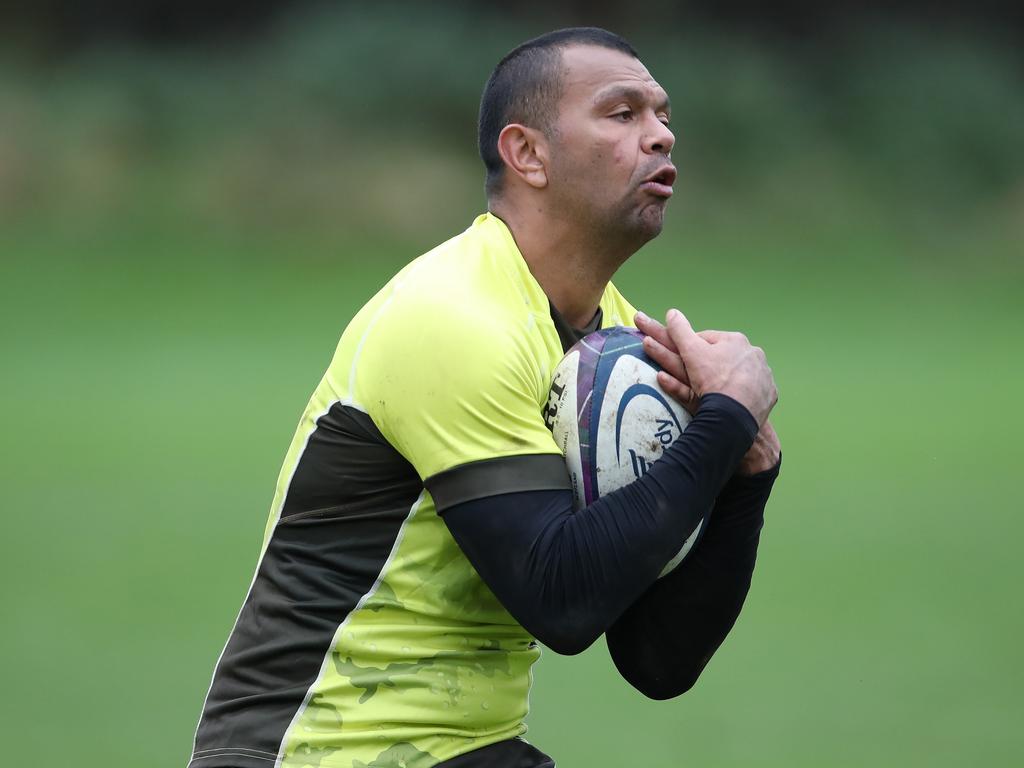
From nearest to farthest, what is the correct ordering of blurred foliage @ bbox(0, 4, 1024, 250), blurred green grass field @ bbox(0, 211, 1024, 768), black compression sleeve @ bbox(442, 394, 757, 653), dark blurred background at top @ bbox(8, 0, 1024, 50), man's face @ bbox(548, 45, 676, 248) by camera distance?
1. black compression sleeve @ bbox(442, 394, 757, 653)
2. man's face @ bbox(548, 45, 676, 248)
3. blurred green grass field @ bbox(0, 211, 1024, 768)
4. blurred foliage @ bbox(0, 4, 1024, 250)
5. dark blurred background at top @ bbox(8, 0, 1024, 50)

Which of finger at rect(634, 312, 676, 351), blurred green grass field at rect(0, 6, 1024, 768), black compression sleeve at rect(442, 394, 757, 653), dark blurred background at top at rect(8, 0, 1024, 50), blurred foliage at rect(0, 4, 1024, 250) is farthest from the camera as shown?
dark blurred background at top at rect(8, 0, 1024, 50)

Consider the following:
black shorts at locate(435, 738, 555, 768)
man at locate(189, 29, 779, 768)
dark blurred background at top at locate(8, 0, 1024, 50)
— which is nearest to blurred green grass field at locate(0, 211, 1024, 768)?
black shorts at locate(435, 738, 555, 768)

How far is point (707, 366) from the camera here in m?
2.82

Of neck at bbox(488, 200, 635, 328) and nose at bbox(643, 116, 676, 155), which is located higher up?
nose at bbox(643, 116, 676, 155)

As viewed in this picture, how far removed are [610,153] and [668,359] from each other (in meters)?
0.48

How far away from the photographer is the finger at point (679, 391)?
289 centimetres

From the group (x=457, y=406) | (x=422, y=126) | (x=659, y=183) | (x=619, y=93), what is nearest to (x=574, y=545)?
(x=457, y=406)

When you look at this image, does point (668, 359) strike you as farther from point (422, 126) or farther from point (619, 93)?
point (422, 126)

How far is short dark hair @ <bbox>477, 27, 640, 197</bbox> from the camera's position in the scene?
315cm

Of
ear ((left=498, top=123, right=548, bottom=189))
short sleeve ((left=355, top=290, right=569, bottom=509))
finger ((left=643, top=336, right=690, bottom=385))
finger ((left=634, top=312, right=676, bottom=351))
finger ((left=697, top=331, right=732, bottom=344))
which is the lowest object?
short sleeve ((left=355, top=290, right=569, bottom=509))

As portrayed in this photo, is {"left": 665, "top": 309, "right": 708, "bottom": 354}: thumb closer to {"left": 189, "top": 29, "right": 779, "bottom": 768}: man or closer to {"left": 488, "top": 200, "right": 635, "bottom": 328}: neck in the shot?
{"left": 189, "top": 29, "right": 779, "bottom": 768}: man

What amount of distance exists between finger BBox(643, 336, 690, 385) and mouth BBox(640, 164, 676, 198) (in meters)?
0.35

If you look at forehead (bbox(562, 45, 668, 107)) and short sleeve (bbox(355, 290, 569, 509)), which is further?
forehead (bbox(562, 45, 668, 107))

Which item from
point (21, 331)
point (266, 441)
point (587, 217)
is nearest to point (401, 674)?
point (587, 217)
